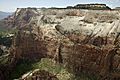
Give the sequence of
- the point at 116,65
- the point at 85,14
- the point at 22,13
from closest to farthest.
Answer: the point at 116,65 → the point at 85,14 → the point at 22,13

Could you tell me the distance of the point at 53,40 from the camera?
195ft

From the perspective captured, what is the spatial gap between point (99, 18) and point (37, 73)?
61.5 ft

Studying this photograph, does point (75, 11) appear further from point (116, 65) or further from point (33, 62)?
point (116, 65)

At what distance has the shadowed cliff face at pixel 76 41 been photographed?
4966 cm

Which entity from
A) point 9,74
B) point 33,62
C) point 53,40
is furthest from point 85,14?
point 9,74

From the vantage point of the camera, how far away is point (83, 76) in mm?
51656

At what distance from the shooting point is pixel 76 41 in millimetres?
55250

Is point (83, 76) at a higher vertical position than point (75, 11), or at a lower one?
lower

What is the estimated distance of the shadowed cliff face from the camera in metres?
49.7

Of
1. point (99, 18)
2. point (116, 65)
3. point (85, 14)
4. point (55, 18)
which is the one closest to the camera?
point (116, 65)

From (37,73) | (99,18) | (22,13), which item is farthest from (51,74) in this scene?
(22,13)

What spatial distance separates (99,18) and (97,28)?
4446 millimetres

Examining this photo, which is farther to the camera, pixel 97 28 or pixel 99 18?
pixel 99 18

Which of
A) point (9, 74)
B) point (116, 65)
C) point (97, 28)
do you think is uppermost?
point (97, 28)
